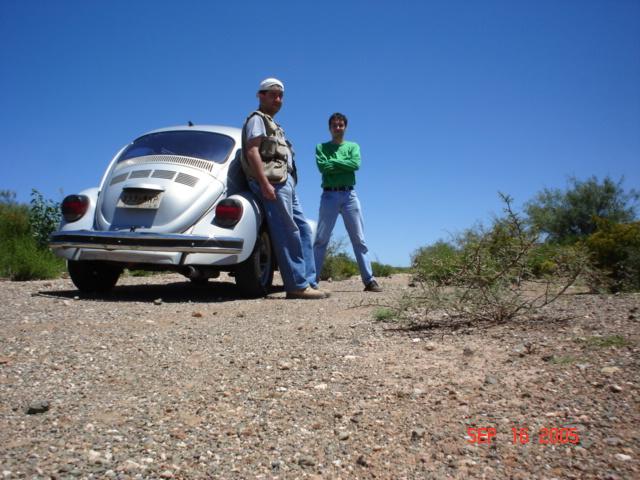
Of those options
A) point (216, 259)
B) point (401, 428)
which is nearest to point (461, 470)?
point (401, 428)

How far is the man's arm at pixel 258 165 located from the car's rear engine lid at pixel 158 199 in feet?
1.30

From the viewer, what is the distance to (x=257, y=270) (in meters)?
6.16

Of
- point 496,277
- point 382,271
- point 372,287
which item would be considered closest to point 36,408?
point 496,277

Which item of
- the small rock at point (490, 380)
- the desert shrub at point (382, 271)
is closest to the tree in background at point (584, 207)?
the desert shrub at point (382, 271)

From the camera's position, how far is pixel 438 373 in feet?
9.32

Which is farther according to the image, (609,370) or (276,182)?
(276,182)

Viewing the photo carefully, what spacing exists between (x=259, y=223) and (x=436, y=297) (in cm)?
260

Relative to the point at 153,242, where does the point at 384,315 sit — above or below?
below

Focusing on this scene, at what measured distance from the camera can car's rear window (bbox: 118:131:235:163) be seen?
6281 millimetres

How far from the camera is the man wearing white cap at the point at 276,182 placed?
5.96 metres

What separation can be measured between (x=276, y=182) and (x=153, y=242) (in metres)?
1.38

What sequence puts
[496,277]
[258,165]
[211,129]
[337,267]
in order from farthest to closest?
1. [337,267]
2. [211,129]
3. [258,165]
4. [496,277]

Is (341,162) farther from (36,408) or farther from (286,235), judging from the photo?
(36,408)

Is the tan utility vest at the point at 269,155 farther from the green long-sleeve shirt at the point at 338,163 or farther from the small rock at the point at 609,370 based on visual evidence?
the small rock at the point at 609,370
